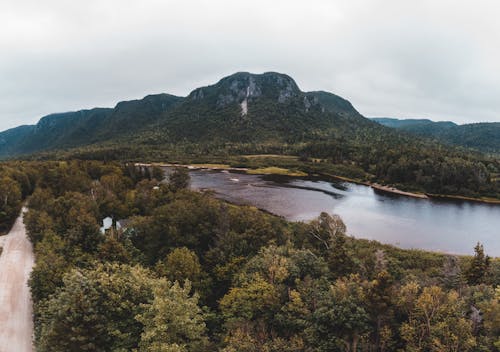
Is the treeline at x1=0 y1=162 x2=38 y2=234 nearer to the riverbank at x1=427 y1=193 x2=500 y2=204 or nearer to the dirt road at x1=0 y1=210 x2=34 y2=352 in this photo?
the dirt road at x1=0 y1=210 x2=34 y2=352

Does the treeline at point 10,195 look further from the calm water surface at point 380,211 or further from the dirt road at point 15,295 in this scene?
the calm water surface at point 380,211

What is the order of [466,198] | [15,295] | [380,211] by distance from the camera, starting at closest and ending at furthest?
[15,295] < [380,211] < [466,198]

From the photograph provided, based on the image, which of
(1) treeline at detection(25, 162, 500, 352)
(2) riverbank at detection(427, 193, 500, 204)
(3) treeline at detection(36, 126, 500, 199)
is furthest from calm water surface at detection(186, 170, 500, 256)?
(1) treeline at detection(25, 162, 500, 352)

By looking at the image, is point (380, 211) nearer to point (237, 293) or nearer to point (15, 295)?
point (237, 293)

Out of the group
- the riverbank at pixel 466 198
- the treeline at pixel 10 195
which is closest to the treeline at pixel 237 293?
the treeline at pixel 10 195

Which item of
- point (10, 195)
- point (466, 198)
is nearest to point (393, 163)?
point (466, 198)

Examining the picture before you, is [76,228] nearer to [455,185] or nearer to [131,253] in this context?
[131,253]
